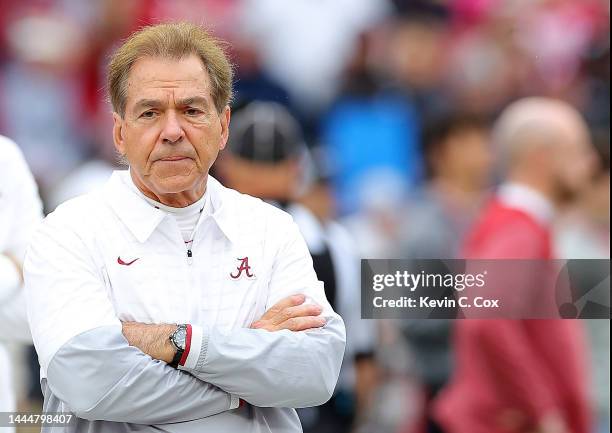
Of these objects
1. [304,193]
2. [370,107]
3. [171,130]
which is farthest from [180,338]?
[370,107]

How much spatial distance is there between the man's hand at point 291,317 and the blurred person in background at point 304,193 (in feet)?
3.65

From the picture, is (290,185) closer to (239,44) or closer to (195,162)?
(239,44)

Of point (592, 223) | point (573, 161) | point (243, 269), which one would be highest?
point (573, 161)

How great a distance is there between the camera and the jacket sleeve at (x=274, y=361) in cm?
204

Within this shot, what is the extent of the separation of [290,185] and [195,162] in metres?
1.22

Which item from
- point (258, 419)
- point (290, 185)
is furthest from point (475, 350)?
point (258, 419)

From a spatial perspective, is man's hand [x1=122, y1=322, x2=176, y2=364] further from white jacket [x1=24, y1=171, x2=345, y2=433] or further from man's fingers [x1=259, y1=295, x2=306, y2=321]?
man's fingers [x1=259, y1=295, x2=306, y2=321]

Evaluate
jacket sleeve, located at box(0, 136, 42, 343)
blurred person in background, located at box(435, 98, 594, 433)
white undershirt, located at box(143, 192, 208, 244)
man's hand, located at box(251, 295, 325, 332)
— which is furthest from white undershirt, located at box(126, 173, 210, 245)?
blurred person in background, located at box(435, 98, 594, 433)

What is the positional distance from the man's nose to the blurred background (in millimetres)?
1106

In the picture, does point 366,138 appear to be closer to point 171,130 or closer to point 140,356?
point 171,130

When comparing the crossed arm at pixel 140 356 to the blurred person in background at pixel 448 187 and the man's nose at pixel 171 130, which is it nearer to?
the man's nose at pixel 171 130

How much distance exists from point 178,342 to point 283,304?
251 mm

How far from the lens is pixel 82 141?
3.28 meters

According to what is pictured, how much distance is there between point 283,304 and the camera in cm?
220
